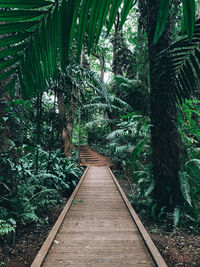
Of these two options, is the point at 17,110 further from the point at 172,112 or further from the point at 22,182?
the point at 172,112

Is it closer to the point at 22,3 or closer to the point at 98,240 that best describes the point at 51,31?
the point at 22,3

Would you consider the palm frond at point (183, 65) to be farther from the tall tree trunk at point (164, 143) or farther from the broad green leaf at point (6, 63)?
Result: the tall tree trunk at point (164, 143)

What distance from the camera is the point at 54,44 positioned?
0.58 meters

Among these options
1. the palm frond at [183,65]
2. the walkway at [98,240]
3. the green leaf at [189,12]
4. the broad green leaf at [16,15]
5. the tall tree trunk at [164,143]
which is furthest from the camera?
the tall tree trunk at [164,143]

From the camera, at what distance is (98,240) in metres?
2.59

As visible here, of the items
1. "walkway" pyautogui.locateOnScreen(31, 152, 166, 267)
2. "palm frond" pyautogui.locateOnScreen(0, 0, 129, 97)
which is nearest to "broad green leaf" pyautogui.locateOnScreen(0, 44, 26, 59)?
"palm frond" pyautogui.locateOnScreen(0, 0, 129, 97)

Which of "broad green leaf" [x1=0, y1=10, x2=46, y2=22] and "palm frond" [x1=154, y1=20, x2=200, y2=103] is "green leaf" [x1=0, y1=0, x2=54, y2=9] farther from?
"palm frond" [x1=154, y1=20, x2=200, y2=103]

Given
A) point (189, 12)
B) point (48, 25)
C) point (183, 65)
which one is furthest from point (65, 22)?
point (183, 65)

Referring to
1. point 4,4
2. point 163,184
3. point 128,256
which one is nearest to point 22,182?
point 128,256

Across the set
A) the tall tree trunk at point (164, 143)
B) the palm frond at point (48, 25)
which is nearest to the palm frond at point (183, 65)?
the palm frond at point (48, 25)

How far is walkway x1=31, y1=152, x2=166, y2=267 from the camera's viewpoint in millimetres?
2102

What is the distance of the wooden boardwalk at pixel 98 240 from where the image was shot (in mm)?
2105

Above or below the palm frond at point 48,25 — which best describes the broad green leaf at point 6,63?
below

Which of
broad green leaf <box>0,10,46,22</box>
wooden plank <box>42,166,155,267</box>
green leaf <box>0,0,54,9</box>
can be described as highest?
green leaf <box>0,0,54,9</box>
